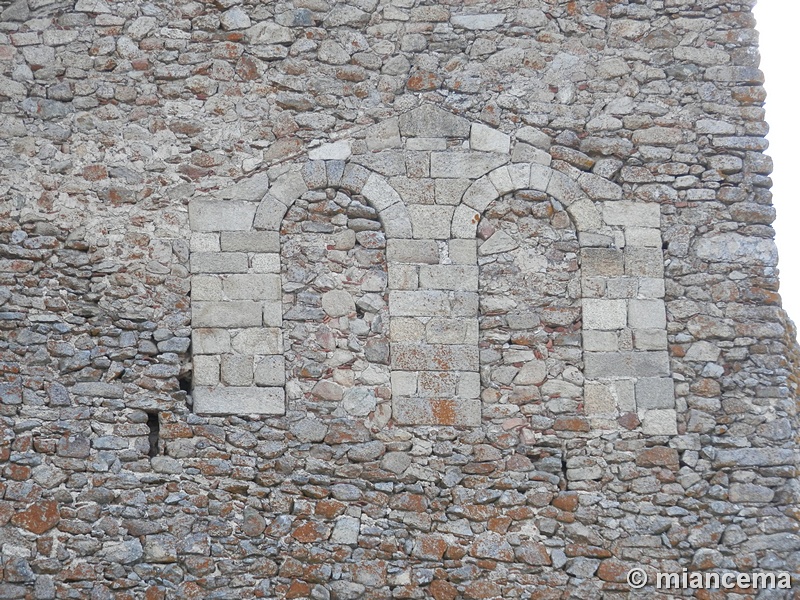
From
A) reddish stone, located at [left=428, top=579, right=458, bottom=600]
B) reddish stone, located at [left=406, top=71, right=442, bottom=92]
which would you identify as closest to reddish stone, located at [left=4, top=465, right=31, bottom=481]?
reddish stone, located at [left=428, top=579, right=458, bottom=600]

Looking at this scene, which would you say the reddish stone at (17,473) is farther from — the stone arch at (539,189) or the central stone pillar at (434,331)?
the stone arch at (539,189)

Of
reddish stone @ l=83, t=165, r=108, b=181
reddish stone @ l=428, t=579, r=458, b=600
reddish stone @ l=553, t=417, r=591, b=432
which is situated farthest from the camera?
reddish stone @ l=83, t=165, r=108, b=181

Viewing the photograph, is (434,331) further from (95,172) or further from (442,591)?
(95,172)

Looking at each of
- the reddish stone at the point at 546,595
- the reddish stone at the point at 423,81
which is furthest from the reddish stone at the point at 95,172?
the reddish stone at the point at 546,595

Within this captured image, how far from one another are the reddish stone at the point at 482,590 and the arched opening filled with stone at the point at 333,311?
47.9 inches

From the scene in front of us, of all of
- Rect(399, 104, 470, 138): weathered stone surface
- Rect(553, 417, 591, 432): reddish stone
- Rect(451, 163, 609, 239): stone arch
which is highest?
Rect(399, 104, 470, 138): weathered stone surface

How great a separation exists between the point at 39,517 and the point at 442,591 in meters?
2.61

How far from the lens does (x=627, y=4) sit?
859 cm

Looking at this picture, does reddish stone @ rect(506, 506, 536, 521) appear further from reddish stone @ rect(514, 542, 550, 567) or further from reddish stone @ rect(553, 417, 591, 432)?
reddish stone @ rect(553, 417, 591, 432)

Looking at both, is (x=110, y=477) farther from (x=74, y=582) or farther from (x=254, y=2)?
(x=254, y=2)

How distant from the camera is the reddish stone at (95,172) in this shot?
26.6 feet

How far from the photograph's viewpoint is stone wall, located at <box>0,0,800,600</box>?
25.3ft

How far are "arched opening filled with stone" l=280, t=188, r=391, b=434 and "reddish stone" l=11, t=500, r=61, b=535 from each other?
1.61 metres

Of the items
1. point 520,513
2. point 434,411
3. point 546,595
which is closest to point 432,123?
Answer: point 434,411
